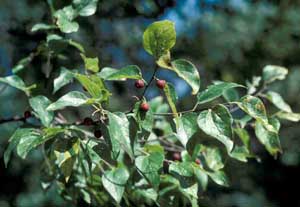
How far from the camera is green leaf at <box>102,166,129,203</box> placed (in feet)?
3.70

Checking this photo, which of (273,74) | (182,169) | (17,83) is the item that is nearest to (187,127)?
(182,169)

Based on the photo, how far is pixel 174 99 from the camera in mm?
1058

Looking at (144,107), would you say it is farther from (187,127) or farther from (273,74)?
(273,74)

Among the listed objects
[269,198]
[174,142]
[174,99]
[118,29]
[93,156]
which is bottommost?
[269,198]

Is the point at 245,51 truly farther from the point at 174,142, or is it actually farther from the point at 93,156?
the point at 93,156

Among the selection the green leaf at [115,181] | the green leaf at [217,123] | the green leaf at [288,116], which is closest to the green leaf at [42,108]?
the green leaf at [115,181]

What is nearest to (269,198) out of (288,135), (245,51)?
(288,135)

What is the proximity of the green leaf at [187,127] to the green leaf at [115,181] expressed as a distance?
18 centimetres

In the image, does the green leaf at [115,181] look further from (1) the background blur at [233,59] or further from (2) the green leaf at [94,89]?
(1) the background blur at [233,59]

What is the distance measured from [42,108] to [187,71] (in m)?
0.41

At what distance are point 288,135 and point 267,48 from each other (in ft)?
2.25

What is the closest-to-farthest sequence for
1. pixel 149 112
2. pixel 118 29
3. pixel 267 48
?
1. pixel 149 112
2. pixel 118 29
3. pixel 267 48

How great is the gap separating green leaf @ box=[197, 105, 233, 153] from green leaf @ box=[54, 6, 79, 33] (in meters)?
0.42

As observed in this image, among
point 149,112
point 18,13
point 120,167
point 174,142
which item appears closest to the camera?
point 149,112
